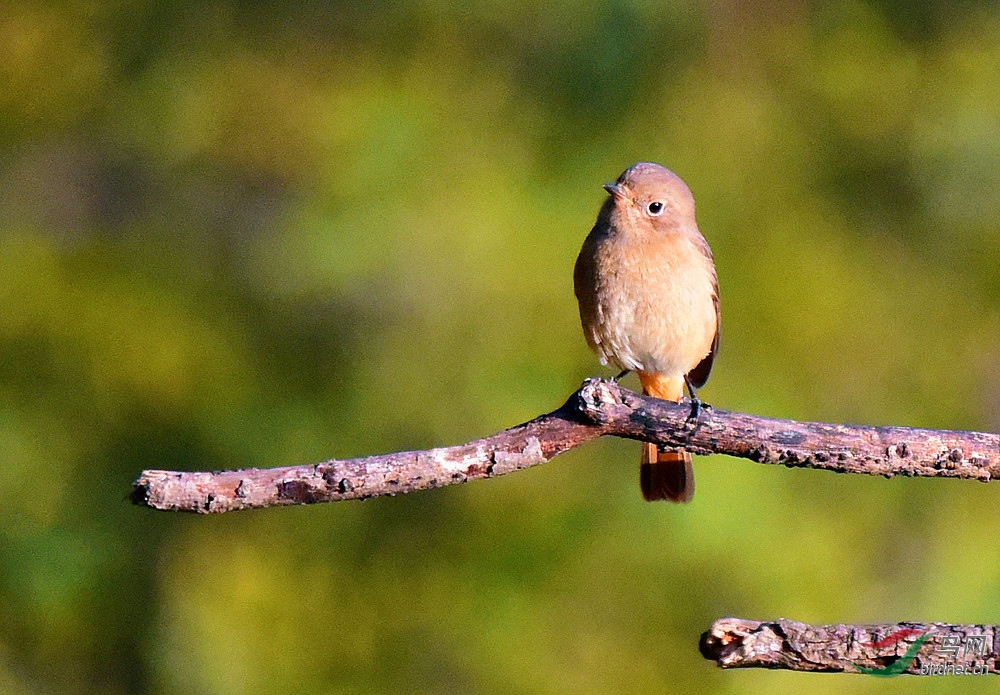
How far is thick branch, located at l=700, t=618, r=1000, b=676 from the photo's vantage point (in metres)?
2.91

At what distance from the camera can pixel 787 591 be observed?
550 cm

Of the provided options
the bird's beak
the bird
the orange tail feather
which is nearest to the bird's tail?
the orange tail feather

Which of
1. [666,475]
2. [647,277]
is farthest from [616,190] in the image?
[666,475]

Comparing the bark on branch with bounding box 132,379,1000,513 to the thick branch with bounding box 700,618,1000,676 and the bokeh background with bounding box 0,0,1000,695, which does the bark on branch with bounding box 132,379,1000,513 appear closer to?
the thick branch with bounding box 700,618,1000,676

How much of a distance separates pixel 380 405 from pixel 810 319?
2.10m

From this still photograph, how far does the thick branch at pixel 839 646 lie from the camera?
2910 mm

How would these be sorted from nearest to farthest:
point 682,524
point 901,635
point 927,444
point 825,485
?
point 901,635, point 927,444, point 682,524, point 825,485

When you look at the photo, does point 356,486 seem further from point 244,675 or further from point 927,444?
point 244,675

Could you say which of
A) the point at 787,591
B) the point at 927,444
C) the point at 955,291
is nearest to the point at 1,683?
the point at 787,591

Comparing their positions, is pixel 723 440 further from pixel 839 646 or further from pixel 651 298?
pixel 651 298

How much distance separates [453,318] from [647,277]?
1.35 metres

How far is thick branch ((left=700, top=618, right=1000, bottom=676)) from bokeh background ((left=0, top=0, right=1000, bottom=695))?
2.43 meters

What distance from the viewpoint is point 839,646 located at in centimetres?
294

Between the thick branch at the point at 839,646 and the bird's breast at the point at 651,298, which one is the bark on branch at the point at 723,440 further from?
the bird's breast at the point at 651,298
